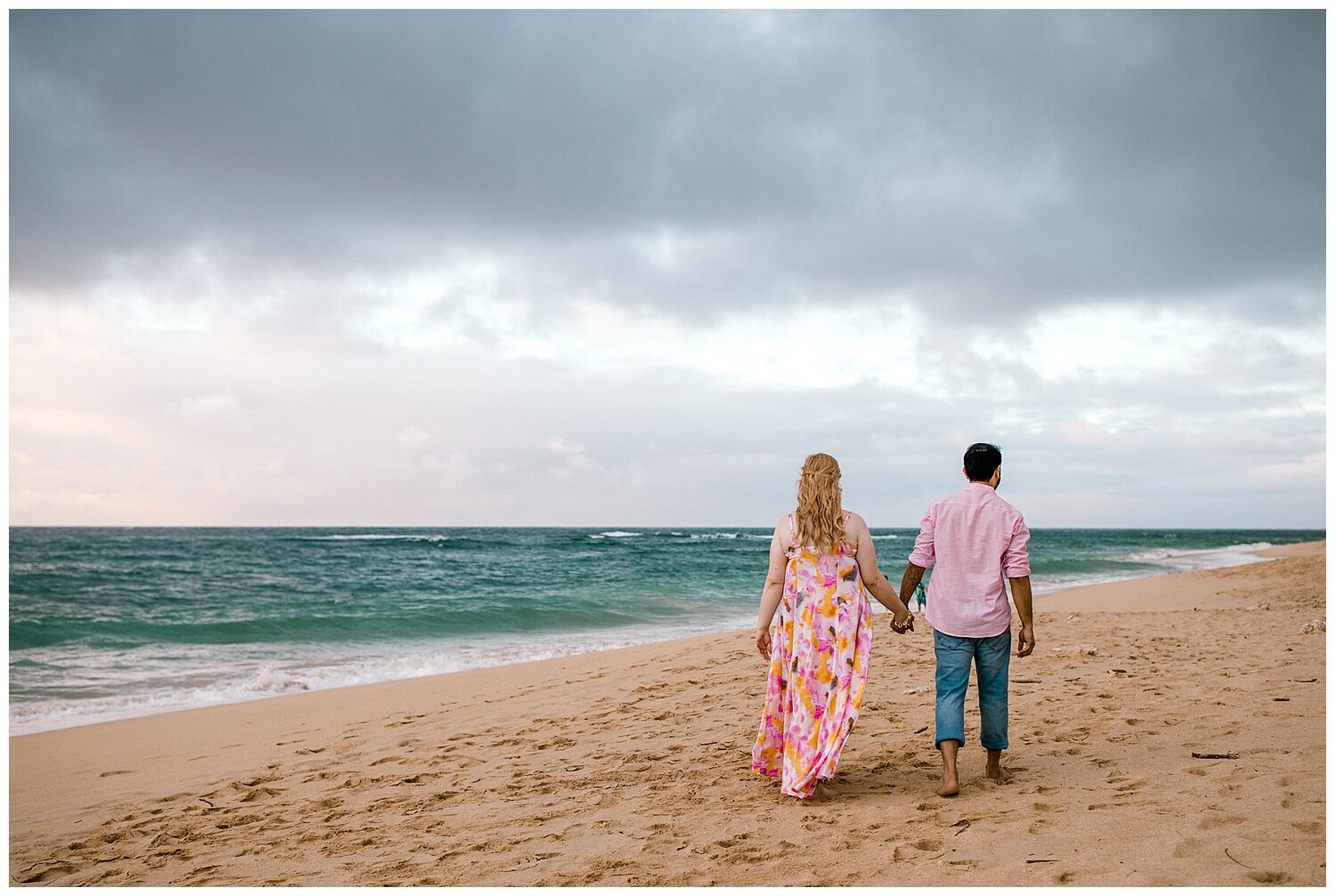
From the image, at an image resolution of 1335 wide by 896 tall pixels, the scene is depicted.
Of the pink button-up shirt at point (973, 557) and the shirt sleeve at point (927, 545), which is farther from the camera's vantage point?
the shirt sleeve at point (927, 545)

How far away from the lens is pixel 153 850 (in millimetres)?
4516

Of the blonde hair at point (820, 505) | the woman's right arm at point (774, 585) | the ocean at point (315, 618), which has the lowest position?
the ocean at point (315, 618)

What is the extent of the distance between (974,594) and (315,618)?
1615 centimetres

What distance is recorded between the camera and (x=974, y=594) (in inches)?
173

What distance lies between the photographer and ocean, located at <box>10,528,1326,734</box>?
11055mm

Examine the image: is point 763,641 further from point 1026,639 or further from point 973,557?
point 1026,639

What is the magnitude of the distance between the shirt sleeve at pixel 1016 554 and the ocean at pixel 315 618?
9099mm

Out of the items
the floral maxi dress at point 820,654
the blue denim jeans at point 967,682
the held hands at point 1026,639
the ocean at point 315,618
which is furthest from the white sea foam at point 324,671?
the held hands at point 1026,639

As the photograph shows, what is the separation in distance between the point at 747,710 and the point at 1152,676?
3685 millimetres

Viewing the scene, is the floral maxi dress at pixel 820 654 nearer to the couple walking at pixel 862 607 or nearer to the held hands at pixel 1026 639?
the couple walking at pixel 862 607

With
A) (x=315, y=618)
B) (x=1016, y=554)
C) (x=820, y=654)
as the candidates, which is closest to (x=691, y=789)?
(x=820, y=654)

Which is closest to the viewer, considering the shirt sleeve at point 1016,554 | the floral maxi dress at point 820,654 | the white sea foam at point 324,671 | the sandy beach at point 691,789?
the sandy beach at point 691,789

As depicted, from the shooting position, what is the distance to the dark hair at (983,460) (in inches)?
179

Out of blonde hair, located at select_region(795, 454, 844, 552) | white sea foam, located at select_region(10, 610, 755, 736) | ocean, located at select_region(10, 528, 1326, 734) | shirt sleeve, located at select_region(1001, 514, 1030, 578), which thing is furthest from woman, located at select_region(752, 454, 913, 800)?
ocean, located at select_region(10, 528, 1326, 734)
